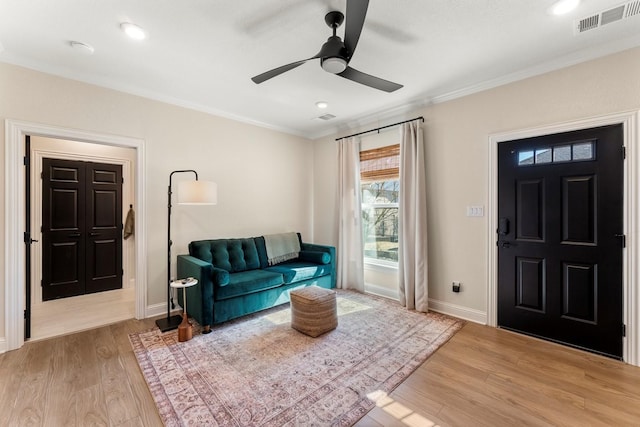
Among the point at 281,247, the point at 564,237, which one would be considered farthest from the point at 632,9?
the point at 281,247

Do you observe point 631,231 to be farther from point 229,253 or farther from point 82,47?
point 82,47

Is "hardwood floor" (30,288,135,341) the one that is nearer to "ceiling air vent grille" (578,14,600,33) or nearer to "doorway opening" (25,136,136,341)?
"doorway opening" (25,136,136,341)

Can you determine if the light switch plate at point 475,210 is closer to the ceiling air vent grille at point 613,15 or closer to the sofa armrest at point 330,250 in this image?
the ceiling air vent grille at point 613,15

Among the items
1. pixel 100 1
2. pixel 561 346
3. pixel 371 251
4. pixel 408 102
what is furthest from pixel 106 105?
pixel 561 346

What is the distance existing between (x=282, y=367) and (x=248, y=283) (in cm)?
115

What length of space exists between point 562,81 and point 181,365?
14.2 ft

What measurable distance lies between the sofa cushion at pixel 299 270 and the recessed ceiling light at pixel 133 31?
9.10 ft

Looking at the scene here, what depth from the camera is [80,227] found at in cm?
421

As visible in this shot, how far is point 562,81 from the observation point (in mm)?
2672

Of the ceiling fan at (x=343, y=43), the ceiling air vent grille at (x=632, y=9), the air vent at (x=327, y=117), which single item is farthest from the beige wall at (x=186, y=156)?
the ceiling air vent grille at (x=632, y=9)

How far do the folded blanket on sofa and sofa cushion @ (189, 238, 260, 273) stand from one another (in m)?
0.22

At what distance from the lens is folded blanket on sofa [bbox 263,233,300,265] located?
13.5 feet

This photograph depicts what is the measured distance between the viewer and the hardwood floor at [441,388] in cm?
174

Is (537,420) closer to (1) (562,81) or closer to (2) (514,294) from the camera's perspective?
(2) (514,294)
